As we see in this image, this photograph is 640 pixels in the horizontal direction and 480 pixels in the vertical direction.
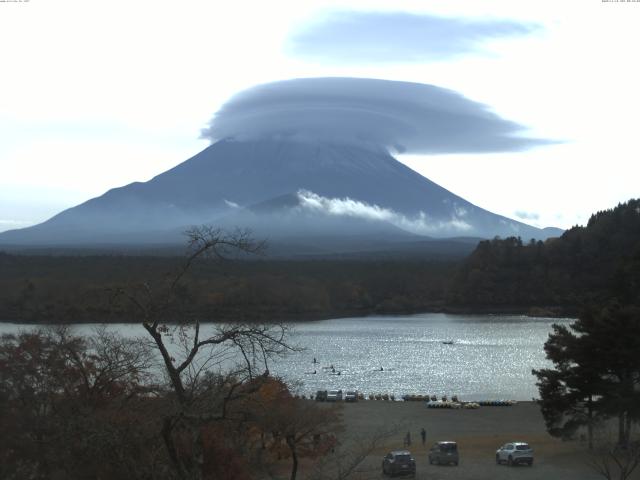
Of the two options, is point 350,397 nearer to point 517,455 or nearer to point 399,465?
point 517,455

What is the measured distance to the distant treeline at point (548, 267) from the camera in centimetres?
8412

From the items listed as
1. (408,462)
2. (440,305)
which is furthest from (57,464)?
(440,305)

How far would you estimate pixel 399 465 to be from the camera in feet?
56.3

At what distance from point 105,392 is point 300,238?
590ft

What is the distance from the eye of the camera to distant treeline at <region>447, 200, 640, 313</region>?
8412cm

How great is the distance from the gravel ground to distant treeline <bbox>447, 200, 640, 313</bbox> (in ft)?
182

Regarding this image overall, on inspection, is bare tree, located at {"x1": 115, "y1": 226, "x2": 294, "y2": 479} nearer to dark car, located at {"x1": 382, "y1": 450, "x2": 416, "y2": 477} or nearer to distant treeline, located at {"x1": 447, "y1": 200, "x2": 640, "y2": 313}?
dark car, located at {"x1": 382, "y1": 450, "x2": 416, "y2": 477}

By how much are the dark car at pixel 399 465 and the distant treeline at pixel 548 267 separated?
220ft

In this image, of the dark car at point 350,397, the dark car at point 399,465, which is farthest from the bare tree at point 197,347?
the dark car at point 350,397

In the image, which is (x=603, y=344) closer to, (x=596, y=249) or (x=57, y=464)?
(x=57, y=464)

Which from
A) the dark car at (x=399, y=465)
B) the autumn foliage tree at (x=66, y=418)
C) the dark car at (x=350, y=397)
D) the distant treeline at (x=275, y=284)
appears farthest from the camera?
the distant treeline at (x=275, y=284)

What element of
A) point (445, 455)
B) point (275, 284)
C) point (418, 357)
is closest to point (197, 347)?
point (445, 455)

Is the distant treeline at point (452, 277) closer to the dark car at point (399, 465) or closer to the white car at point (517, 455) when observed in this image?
the white car at point (517, 455)

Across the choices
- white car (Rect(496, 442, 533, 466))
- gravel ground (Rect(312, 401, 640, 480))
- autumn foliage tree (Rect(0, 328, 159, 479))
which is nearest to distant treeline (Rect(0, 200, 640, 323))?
gravel ground (Rect(312, 401, 640, 480))
